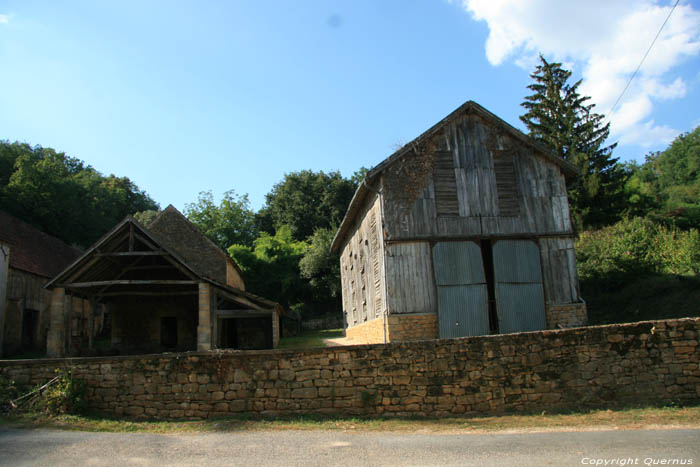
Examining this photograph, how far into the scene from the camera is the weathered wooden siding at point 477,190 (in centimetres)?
1557

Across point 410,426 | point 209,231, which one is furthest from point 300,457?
point 209,231

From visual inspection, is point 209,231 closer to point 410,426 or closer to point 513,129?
point 513,129

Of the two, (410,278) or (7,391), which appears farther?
(410,278)

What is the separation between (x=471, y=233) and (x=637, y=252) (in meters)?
10.6

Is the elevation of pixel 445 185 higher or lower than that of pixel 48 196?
lower

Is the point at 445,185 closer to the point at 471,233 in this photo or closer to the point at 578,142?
the point at 471,233

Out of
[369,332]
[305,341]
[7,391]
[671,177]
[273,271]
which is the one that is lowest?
[7,391]

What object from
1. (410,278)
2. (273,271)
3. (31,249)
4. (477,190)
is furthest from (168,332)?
(273,271)

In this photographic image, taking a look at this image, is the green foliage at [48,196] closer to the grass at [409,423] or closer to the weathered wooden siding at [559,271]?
the grass at [409,423]

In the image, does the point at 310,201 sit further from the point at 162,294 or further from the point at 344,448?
the point at 344,448

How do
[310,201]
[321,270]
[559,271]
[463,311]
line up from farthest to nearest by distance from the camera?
[310,201]
[321,270]
[559,271]
[463,311]

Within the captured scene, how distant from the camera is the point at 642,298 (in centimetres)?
1825

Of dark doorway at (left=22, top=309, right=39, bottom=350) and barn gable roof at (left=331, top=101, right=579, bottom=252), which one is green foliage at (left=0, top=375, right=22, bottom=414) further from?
dark doorway at (left=22, top=309, right=39, bottom=350)

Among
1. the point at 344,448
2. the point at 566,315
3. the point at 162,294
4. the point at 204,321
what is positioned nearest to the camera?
the point at 344,448
